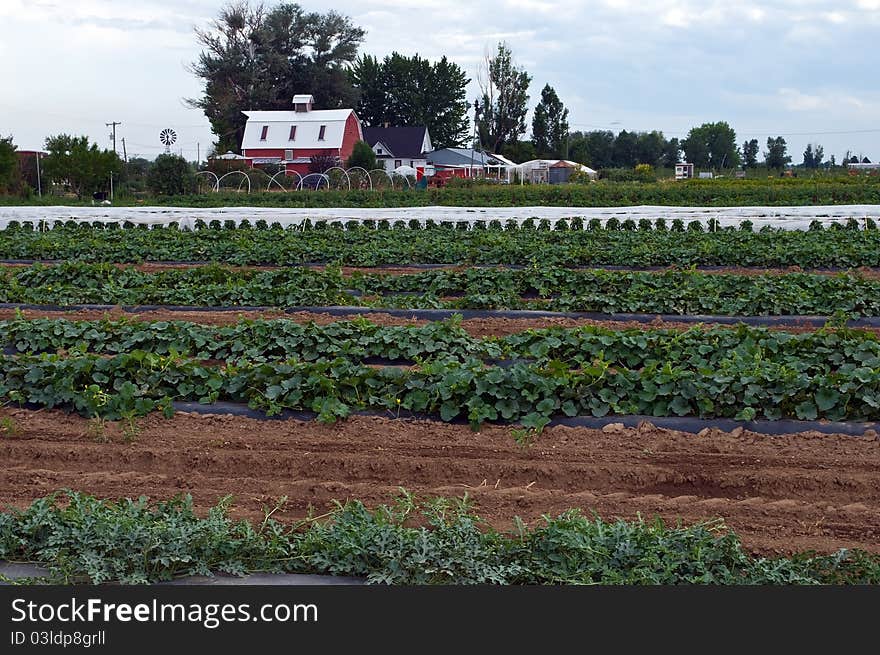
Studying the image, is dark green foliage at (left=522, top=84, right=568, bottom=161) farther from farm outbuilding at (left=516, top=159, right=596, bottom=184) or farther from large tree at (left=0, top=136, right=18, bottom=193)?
large tree at (left=0, top=136, right=18, bottom=193)

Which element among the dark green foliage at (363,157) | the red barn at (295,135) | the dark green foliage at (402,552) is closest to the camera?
the dark green foliage at (402,552)

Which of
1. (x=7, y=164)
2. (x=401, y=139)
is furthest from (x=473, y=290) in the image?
(x=401, y=139)

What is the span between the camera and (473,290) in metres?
11.0

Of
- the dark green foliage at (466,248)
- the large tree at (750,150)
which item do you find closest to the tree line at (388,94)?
the large tree at (750,150)

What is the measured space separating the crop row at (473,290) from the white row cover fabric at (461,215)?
791 cm

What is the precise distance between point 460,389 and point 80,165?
30331 mm

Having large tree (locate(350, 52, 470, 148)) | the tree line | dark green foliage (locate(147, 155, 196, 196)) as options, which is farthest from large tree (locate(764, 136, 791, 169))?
dark green foliage (locate(147, 155, 196, 196))

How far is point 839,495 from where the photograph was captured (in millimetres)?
5246

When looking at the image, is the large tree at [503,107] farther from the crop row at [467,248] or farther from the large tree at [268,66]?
the crop row at [467,248]

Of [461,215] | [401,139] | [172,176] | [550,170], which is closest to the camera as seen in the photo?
[461,215]

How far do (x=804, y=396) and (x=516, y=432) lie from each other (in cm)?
201

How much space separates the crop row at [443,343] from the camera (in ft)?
23.5

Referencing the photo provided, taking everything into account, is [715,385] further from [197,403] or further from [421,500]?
[197,403]

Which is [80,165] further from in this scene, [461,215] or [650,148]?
[650,148]
